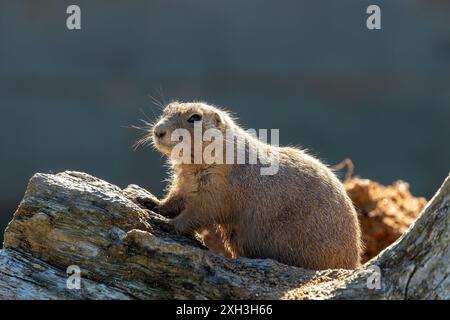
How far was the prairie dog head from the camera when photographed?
6703 millimetres

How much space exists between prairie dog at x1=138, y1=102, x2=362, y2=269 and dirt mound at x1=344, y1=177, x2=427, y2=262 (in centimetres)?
281

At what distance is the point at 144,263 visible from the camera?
5.48 m

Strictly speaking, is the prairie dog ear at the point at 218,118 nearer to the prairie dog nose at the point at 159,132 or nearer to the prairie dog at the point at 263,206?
the prairie dog at the point at 263,206

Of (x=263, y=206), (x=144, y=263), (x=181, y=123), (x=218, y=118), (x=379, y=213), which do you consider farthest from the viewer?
(x=379, y=213)

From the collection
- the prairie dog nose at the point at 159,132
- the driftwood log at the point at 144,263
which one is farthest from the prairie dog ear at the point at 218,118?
the driftwood log at the point at 144,263

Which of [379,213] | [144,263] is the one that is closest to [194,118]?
[144,263]

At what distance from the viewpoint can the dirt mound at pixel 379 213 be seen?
9.62 metres

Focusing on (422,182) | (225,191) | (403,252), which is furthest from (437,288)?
(422,182)

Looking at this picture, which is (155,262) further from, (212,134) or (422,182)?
(422,182)

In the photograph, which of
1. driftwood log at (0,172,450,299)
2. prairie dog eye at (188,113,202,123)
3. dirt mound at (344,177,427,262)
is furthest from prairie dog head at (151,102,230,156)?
dirt mound at (344,177,427,262)

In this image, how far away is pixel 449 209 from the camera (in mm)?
5047

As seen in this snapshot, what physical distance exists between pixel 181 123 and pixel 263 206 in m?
1.02

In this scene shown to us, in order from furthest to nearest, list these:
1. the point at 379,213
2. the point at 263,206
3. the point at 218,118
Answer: the point at 379,213, the point at 218,118, the point at 263,206

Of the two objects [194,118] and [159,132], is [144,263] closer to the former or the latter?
[159,132]
